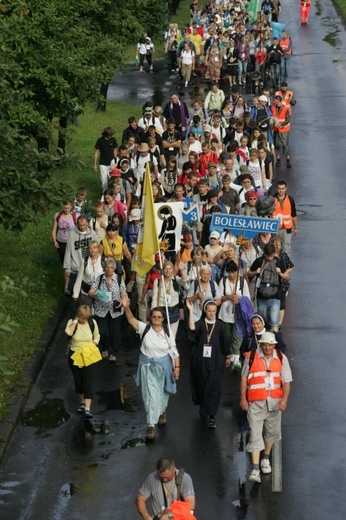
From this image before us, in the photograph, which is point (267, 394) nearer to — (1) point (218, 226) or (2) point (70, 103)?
(1) point (218, 226)

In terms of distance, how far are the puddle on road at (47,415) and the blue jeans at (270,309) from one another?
296cm

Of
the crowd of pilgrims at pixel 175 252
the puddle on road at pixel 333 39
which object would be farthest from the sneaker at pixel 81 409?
the puddle on road at pixel 333 39

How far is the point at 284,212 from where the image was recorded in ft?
67.7

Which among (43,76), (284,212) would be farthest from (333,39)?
(284,212)

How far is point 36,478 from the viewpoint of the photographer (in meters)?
14.3

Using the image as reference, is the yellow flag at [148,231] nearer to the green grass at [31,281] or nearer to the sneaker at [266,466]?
the green grass at [31,281]

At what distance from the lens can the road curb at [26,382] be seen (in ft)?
50.7

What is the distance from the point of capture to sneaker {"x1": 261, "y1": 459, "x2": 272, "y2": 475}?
46.2ft

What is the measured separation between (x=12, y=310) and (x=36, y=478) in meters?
5.94

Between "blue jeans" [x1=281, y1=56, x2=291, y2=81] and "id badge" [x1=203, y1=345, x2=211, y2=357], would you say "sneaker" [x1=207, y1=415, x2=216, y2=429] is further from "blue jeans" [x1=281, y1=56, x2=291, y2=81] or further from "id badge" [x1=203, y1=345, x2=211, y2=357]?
"blue jeans" [x1=281, y1=56, x2=291, y2=81]

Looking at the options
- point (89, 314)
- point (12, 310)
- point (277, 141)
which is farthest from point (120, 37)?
point (89, 314)

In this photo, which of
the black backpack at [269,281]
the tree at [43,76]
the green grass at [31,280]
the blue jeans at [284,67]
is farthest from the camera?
the blue jeans at [284,67]

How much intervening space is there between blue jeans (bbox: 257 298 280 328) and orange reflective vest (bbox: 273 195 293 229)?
3.04 meters

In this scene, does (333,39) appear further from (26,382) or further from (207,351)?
(207,351)
